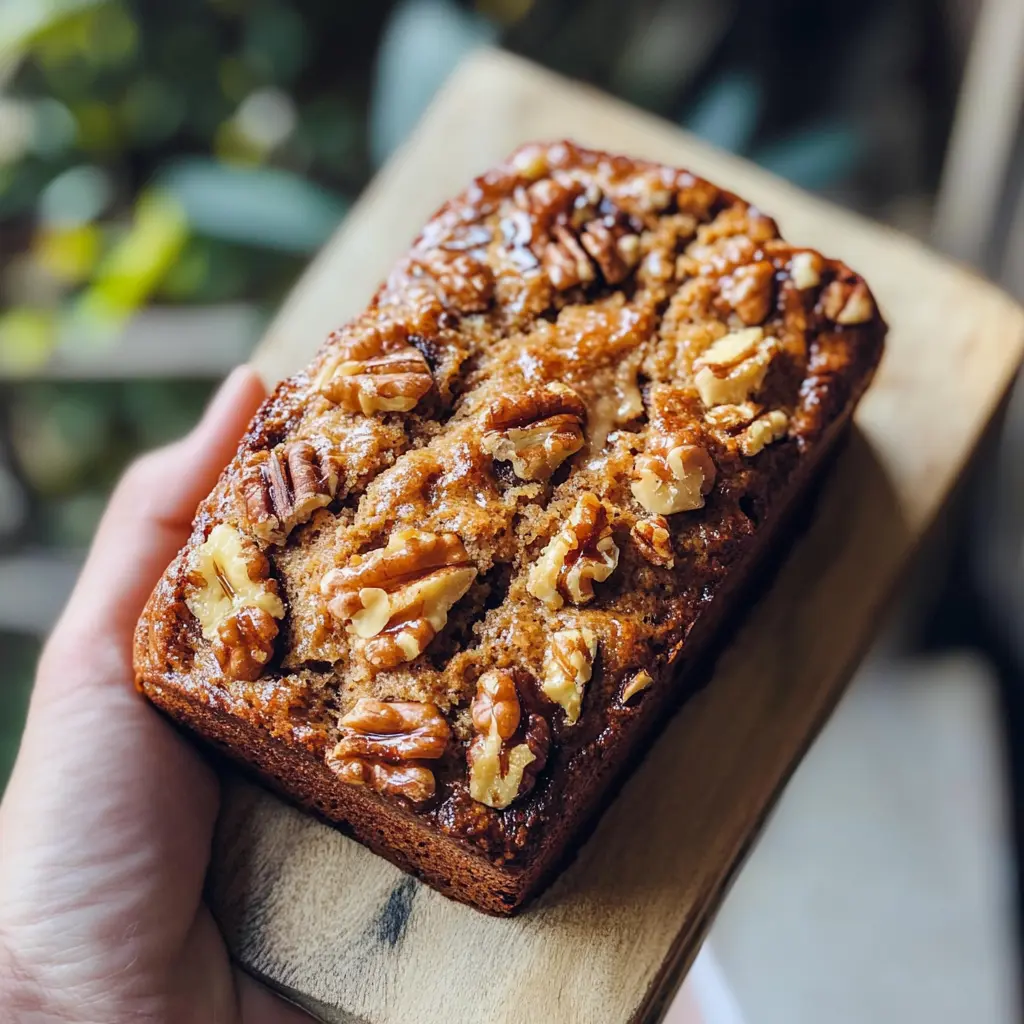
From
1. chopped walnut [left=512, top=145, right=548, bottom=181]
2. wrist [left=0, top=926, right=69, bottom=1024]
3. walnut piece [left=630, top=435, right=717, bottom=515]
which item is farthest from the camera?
chopped walnut [left=512, top=145, right=548, bottom=181]

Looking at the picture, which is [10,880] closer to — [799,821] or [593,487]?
[593,487]

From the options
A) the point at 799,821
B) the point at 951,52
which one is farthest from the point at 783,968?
the point at 951,52

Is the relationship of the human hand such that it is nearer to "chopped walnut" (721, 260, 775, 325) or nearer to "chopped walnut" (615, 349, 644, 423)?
"chopped walnut" (615, 349, 644, 423)

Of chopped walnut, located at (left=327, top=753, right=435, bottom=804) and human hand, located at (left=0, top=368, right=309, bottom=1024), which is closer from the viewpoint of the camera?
chopped walnut, located at (left=327, top=753, right=435, bottom=804)

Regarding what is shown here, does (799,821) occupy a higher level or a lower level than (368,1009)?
lower

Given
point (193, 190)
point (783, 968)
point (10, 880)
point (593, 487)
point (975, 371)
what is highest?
point (975, 371)

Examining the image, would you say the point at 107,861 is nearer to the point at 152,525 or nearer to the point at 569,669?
the point at 152,525

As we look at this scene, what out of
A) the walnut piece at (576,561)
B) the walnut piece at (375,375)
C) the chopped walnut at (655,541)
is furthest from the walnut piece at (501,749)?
the walnut piece at (375,375)

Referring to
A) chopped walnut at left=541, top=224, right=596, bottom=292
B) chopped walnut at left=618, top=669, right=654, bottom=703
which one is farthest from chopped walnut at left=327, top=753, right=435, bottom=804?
chopped walnut at left=541, top=224, right=596, bottom=292
